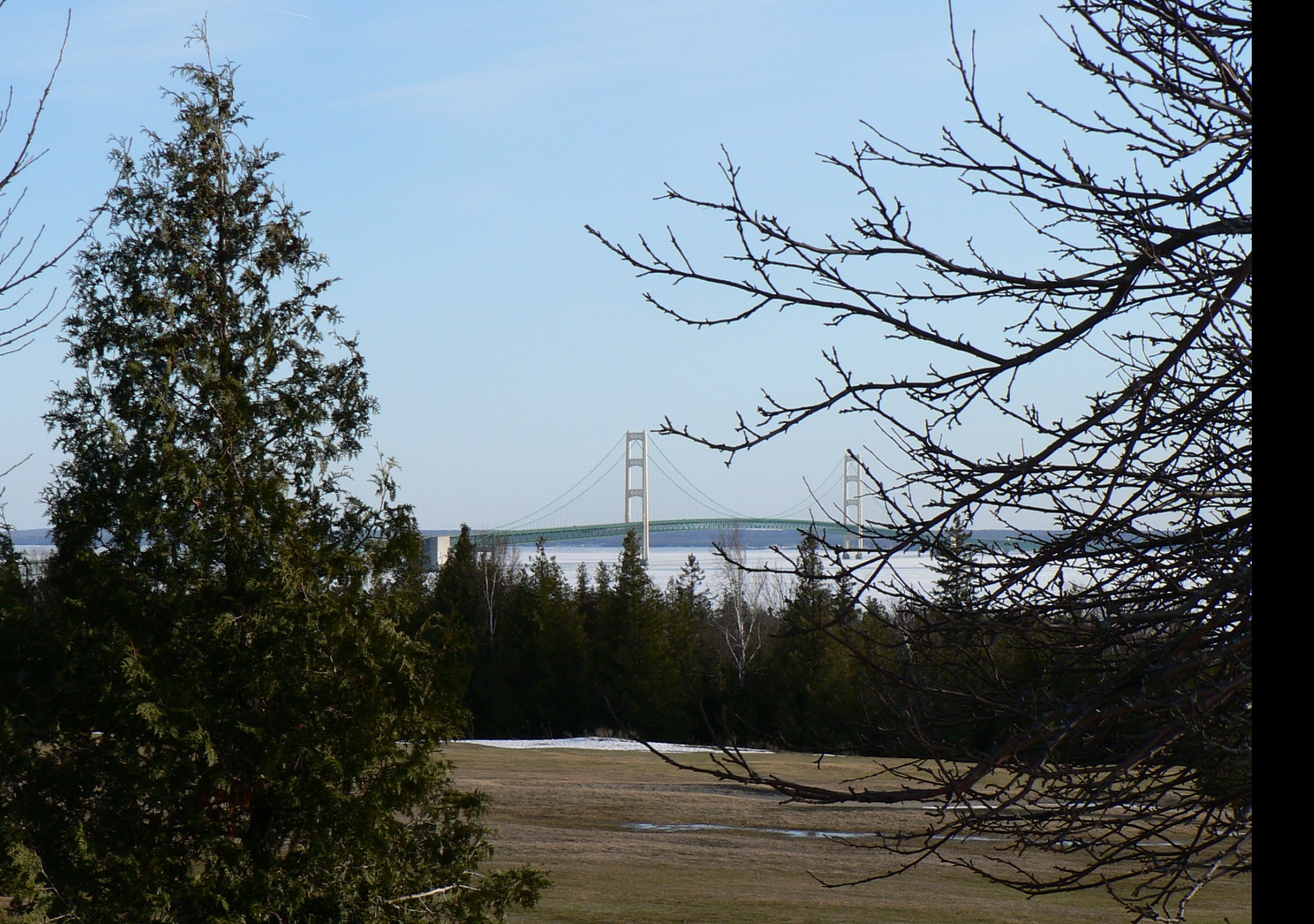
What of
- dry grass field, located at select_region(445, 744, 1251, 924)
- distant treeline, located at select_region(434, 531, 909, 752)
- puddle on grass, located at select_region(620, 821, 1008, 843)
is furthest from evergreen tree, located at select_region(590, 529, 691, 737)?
puddle on grass, located at select_region(620, 821, 1008, 843)

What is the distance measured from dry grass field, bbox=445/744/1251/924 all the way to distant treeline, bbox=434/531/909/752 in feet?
23.3

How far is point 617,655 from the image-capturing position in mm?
34438

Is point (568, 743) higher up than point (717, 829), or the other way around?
point (717, 829)

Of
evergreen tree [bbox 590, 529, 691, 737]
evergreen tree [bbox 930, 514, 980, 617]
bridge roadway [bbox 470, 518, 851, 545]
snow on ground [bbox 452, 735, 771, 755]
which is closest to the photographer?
evergreen tree [bbox 930, 514, 980, 617]

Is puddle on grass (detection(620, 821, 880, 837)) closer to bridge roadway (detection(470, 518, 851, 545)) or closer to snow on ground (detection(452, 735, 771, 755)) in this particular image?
snow on ground (detection(452, 735, 771, 755))

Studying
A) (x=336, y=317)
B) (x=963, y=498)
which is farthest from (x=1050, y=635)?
(x=336, y=317)

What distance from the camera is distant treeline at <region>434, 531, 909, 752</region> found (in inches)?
1284

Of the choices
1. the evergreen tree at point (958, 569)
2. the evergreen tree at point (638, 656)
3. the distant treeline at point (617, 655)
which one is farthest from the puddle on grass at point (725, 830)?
the evergreen tree at point (958, 569)

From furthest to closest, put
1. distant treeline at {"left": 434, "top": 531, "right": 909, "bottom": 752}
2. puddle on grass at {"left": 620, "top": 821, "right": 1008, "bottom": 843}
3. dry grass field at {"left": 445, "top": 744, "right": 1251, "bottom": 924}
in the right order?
1. distant treeline at {"left": 434, "top": 531, "right": 909, "bottom": 752}
2. puddle on grass at {"left": 620, "top": 821, "right": 1008, "bottom": 843}
3. dry grass field at {"left": 445, "top": 744, "right": 1251, "bottom": 924}

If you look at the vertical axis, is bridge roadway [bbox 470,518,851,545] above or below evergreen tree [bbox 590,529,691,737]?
above

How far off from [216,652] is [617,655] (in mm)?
27086

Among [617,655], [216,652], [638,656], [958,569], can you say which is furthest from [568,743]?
[958,569]

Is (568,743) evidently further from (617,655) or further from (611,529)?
(611,529)
